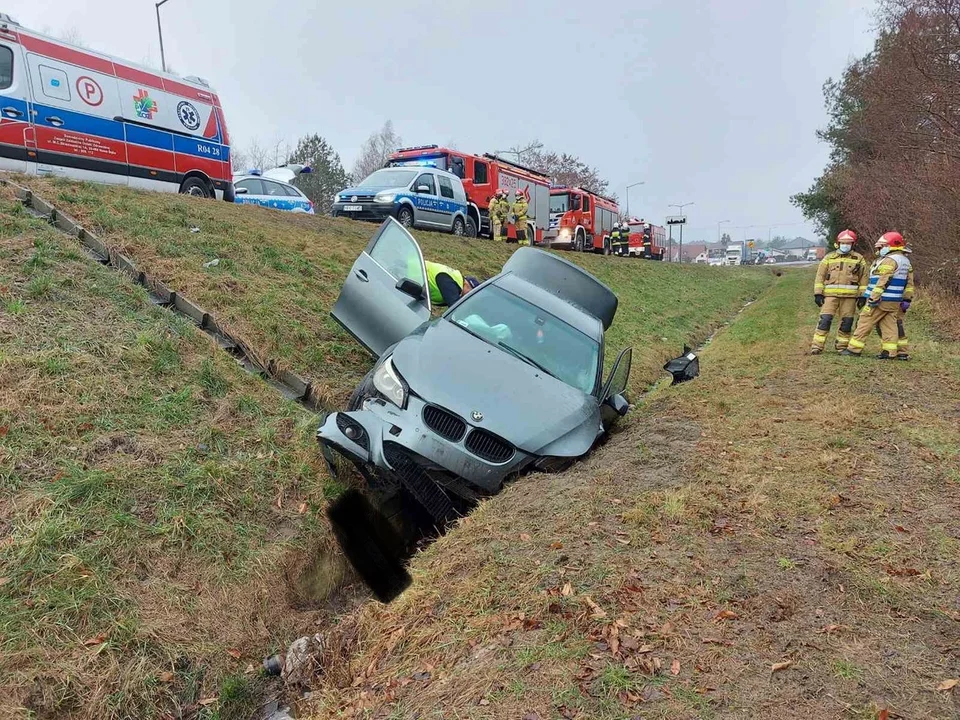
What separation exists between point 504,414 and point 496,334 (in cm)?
110

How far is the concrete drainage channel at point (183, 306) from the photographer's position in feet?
19.8

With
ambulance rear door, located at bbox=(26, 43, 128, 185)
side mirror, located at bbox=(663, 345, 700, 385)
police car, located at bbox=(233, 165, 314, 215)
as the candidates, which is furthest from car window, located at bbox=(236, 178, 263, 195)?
side mirror, located at bbox=(663, 345, 700, 385)

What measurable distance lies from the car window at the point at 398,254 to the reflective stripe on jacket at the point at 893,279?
6320 mm

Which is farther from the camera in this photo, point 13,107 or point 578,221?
point 578,221

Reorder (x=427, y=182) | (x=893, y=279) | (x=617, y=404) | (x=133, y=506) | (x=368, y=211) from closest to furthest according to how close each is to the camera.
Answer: (x=133, y=506), (x=617, y=404), (x=893, y=279), (x=368, y=211), (x=427, y=182)

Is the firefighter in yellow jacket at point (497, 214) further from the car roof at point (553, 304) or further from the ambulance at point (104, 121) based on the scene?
the car roof at point (553, 304)

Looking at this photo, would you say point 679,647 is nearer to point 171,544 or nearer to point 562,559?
point 562,559

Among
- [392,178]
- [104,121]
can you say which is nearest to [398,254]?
[104,121]

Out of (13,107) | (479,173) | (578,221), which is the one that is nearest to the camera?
(13,107)

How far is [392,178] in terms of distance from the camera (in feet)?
48.3

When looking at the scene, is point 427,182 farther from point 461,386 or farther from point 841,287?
point 461,386

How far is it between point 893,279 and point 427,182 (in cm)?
994

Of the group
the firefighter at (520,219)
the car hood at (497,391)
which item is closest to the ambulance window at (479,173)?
the firefighter at (520,219)

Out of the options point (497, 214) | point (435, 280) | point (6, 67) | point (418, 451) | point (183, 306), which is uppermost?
point (6, 67)
